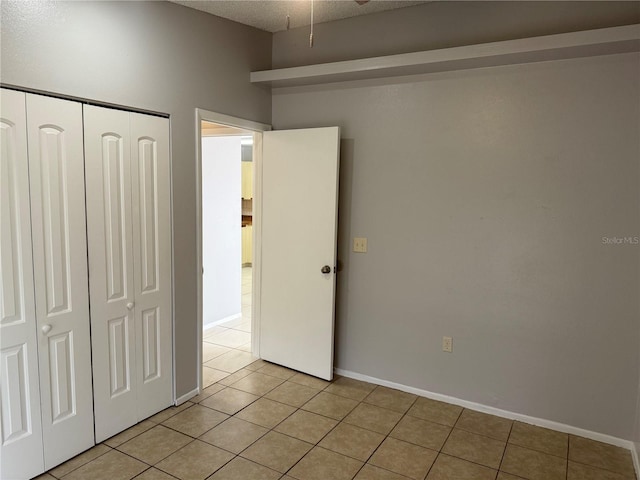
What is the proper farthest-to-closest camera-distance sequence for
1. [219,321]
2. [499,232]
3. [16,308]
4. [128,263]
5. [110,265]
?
1. [219,321]
2. [499,232]
3. [128,263]
4. [110,265]
5. [16,308]

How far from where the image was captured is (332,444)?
2.71 meters

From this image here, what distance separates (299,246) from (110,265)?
1.47 meters

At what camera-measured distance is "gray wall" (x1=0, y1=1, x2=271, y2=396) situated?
7.09 ft

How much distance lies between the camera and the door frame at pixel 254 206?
10.2ft

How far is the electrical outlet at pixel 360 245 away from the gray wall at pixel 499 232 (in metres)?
0.04

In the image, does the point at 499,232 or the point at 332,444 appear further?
the point at 499,232

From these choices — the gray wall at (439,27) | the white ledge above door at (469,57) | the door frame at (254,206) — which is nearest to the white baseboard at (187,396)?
the door frame at (254,206)

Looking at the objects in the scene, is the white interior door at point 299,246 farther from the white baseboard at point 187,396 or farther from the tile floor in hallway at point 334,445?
the white baseboard at point 187,396

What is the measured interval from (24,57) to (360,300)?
8.60 ft

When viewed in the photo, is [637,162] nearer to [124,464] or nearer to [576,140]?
[576,140]

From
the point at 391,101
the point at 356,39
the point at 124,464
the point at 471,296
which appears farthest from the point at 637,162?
the point at 124,464

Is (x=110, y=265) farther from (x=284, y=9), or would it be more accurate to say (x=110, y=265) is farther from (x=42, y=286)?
Result: (x=284, y=9)

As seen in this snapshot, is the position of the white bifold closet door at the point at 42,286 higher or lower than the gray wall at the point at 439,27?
lower

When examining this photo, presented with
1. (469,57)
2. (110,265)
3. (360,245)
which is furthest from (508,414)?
(110,265)
